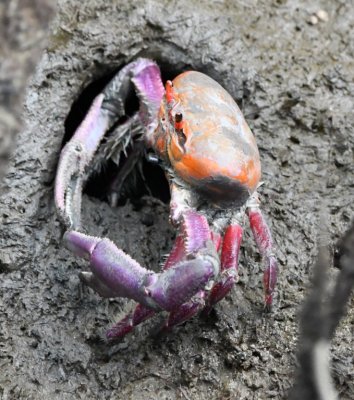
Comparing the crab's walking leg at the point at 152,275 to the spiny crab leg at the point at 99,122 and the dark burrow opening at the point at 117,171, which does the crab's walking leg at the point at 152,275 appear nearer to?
the spiny crab leg at the point at 99,122

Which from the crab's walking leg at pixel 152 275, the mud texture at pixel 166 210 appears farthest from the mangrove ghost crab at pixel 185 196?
the mud texture at pixel 166 210

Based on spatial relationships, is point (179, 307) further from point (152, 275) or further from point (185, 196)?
point (185, 196)

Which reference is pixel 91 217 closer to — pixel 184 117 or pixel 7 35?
pixel 184 117

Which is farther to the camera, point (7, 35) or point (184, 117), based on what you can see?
point (184, 117)

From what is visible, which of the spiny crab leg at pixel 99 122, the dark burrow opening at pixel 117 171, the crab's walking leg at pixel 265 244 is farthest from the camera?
the dark burrow opening at pixel 117 171

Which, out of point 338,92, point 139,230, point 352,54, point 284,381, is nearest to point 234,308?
point 284,381

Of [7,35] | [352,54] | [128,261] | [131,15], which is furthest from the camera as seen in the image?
[352,54]
